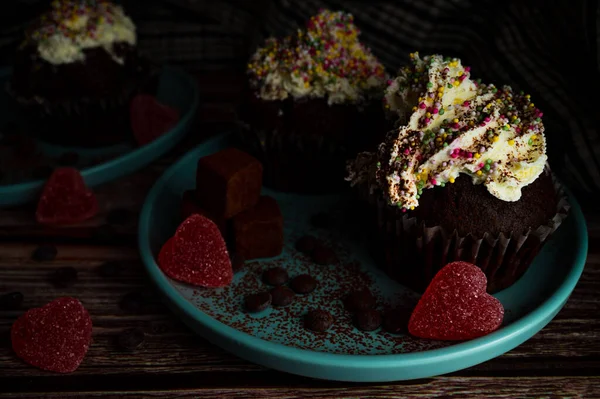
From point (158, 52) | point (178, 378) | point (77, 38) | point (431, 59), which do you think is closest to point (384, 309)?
point (178, 378)

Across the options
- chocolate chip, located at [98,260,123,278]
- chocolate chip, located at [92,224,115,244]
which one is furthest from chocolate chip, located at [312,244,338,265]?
chocolate chip, located at [92,224,115,244]

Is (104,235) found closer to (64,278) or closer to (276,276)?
(64,278)

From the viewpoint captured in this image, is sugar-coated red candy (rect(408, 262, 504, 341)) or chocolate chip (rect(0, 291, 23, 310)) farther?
chocolate chip (rect(0, 291, 23, 310))

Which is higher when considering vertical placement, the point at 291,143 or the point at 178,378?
the point at 291,143

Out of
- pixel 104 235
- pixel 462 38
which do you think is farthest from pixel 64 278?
pixel 462 38

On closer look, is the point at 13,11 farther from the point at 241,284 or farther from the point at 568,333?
the point at 568,333

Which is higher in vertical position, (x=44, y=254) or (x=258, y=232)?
(x=258, y=232)

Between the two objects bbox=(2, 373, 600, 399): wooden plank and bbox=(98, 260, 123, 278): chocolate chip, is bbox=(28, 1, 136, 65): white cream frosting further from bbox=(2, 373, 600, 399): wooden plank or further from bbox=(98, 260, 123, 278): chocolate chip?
bbox=(2, 373, 600, 399): wooden plank
